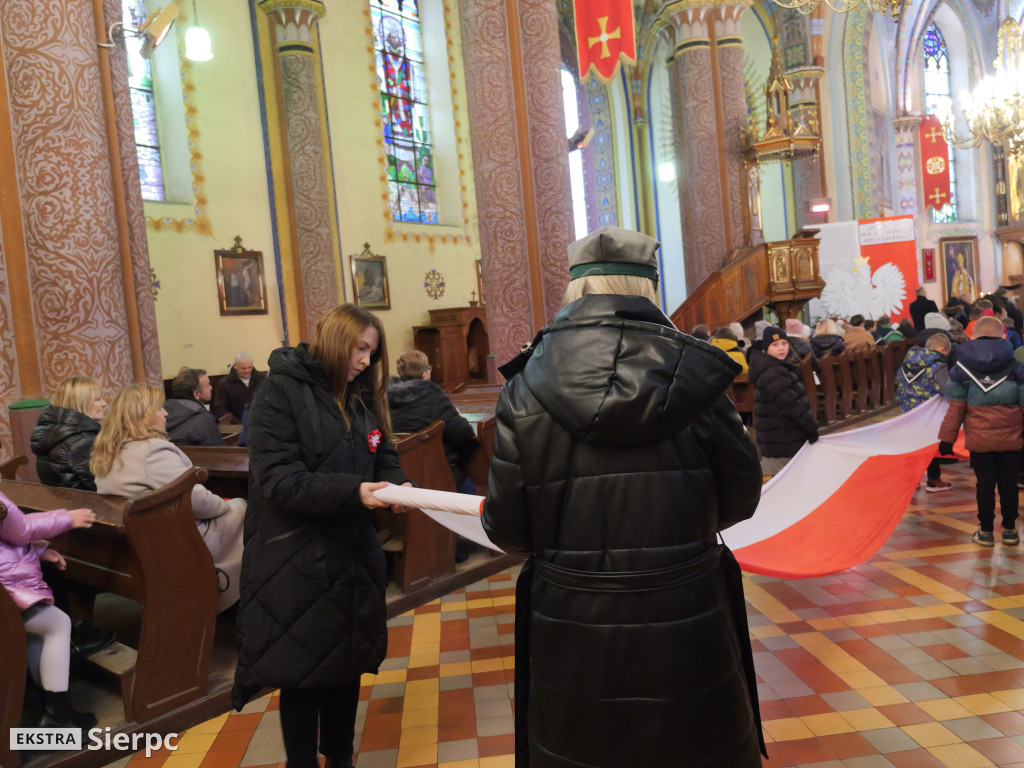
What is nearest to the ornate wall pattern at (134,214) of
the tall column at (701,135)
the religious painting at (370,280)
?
the religious painting at (370,280)

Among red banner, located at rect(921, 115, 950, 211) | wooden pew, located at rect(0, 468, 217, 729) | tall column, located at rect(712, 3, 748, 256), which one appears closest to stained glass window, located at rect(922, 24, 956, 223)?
red banner, located at rect(921, 115, 950, 211)

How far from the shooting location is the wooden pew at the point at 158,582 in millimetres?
3164

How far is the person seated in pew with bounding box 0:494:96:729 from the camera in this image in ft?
9.52

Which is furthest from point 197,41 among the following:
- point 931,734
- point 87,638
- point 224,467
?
point 931,734

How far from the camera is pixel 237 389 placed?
29.3 ft

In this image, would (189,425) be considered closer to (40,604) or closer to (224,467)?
(224,467)

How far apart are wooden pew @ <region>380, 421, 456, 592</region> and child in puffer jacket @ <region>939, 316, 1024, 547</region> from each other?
325cm

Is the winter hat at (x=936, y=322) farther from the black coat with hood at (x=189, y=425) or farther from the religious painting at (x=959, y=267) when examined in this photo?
the religious painting at (x=959, y=267)

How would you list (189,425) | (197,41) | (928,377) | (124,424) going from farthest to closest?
(197,41), (928,377), (189,425), (124,424)

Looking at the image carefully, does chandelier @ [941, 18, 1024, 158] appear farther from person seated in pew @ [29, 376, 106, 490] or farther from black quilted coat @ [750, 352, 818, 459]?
person seated in pew @ [29, 376, 106, 490]

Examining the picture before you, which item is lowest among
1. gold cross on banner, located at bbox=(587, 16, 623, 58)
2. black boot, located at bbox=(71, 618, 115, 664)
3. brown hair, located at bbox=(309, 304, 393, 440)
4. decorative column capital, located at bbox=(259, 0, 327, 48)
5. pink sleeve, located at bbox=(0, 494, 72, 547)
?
black boot, located at bbox=(71, 618, 115, 664)

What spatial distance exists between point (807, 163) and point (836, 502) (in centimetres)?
1671

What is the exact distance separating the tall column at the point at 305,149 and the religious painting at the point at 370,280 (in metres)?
1.05

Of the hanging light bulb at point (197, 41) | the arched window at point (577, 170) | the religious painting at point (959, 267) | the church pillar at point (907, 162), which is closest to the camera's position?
the hanging light bulb at point (197, 41)
